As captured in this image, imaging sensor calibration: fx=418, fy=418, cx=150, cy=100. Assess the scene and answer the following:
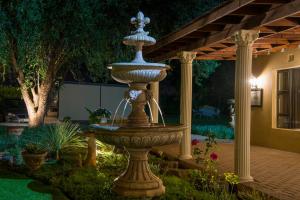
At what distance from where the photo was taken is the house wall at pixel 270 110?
1111 centimetres

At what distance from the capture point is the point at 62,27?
39.4 ft

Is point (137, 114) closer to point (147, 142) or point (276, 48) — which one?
point (147, 142)

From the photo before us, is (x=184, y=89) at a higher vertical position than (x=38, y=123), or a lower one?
higher

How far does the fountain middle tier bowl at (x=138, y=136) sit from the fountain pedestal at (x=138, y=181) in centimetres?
43

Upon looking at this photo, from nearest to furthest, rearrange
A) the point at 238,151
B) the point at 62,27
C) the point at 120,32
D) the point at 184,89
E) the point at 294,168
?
1. the point at 238,151
2. the point at 294,168
3. the point at 184,89
4. the point at 62,27
5. the point at 120,32

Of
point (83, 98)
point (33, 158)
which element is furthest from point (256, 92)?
point (83, 98)

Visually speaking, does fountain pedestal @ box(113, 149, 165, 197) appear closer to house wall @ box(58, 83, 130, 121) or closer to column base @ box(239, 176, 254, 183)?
column base @ box(239, 176, 254, 183)

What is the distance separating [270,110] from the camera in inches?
473

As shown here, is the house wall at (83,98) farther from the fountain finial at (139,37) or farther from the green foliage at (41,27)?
the fountain finial at (139,37)

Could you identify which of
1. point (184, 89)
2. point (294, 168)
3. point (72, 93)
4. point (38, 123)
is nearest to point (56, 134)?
point (184, 89)

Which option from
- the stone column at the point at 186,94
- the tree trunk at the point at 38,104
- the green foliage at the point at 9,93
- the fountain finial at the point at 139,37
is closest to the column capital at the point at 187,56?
the stone column at the point at 186,94

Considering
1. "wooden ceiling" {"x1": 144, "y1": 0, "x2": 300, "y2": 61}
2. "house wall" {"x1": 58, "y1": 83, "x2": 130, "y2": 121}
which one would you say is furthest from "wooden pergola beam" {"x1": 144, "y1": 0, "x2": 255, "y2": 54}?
"house wall" {"x1": 58, "y1": 83, "x2": 130, "y2": 121}

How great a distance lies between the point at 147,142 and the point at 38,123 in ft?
29.4

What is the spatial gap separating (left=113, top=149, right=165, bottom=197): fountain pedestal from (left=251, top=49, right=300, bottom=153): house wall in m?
5.77
